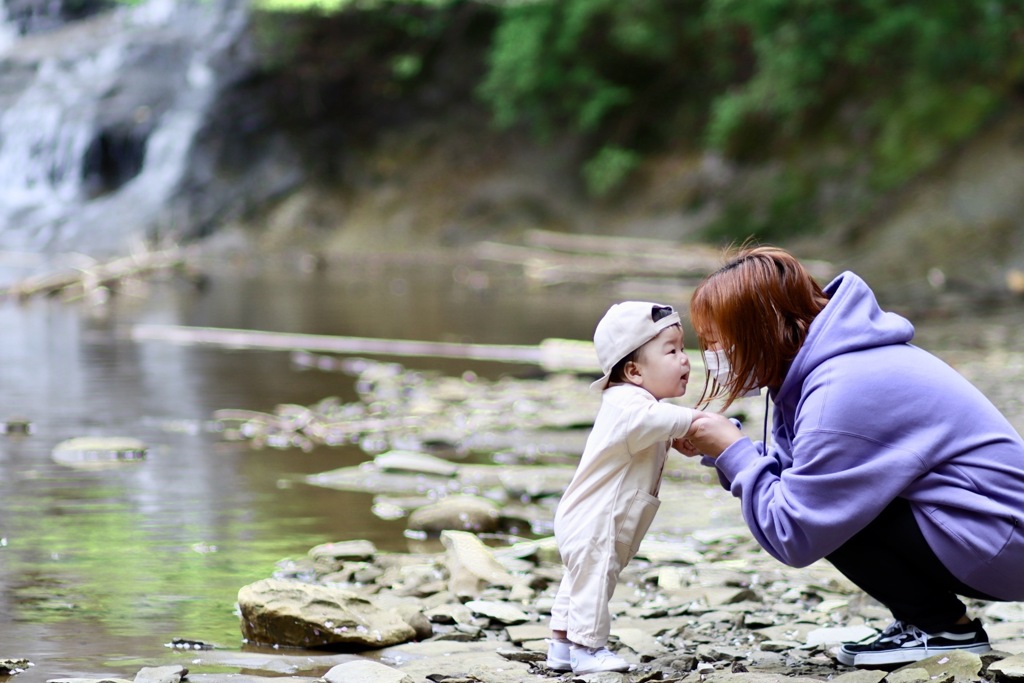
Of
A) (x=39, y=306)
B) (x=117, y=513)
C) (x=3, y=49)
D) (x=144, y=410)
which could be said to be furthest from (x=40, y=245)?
(x=117, y=513)

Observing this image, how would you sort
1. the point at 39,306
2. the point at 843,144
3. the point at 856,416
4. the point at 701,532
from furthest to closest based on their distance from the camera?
the point at 843,144
the point at 39,306
the point at 701,532
the point at 856,416

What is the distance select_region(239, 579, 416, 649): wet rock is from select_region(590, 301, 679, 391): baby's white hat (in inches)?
37.9

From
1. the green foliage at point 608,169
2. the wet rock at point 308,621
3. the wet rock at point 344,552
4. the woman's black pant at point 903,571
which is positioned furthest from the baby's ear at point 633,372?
the green foliage at point 608,169

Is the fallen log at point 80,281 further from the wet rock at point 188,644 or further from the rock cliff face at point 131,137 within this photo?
the wet rock at point 188,644

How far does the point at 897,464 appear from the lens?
2.81 m

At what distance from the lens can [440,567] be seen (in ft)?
14.2

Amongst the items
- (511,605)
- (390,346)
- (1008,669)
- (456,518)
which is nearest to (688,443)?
(1008,669)

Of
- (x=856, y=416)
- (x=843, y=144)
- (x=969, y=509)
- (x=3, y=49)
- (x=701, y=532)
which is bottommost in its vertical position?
(x=701, y=532)

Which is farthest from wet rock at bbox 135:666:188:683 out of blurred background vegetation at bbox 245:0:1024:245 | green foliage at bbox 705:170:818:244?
green foliage at bbox 705:170:818:244

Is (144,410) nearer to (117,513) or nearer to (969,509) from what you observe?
(117,513)

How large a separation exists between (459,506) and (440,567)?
0.79m

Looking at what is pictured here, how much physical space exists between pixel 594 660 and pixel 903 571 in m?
0.75

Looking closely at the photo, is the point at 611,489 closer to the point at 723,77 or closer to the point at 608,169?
the point at 608,169

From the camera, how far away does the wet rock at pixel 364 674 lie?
302 centimetres
